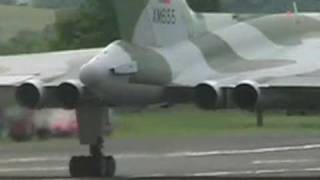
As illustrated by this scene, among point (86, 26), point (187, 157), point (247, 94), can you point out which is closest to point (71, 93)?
point (247, 94)

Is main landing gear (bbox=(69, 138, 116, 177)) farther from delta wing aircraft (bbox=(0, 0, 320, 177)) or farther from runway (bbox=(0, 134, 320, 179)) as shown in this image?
runway (bbox=(0, 134, 320, 179))

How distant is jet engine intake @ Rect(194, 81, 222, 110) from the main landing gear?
10.1 ft

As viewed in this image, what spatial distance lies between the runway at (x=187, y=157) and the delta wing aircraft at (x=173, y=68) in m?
2.30

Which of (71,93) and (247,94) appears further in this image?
(71,93)

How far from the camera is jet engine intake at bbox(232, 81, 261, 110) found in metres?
19.5

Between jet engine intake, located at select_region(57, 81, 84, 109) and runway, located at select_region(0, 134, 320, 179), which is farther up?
jet engine intake, located at select_region(57, 81, 84, 109)

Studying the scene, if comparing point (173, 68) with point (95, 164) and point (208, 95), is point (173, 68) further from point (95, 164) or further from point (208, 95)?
point (95, 164)

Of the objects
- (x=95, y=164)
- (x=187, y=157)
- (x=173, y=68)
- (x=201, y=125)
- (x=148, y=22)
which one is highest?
(x=148, y=22)

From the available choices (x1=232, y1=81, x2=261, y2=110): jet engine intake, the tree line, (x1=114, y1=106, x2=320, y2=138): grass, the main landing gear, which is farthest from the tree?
(x1=232, y1=81, x2=261, y2=110): jet engine intake

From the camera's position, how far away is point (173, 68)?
20.6 metres

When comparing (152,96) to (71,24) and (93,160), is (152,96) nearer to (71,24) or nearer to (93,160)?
(93,160)

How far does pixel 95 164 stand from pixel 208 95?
11.9 feet

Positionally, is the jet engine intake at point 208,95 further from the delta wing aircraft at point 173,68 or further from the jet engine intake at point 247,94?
the jet engine intake at point 247,94

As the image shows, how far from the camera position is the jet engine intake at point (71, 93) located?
824 inches
